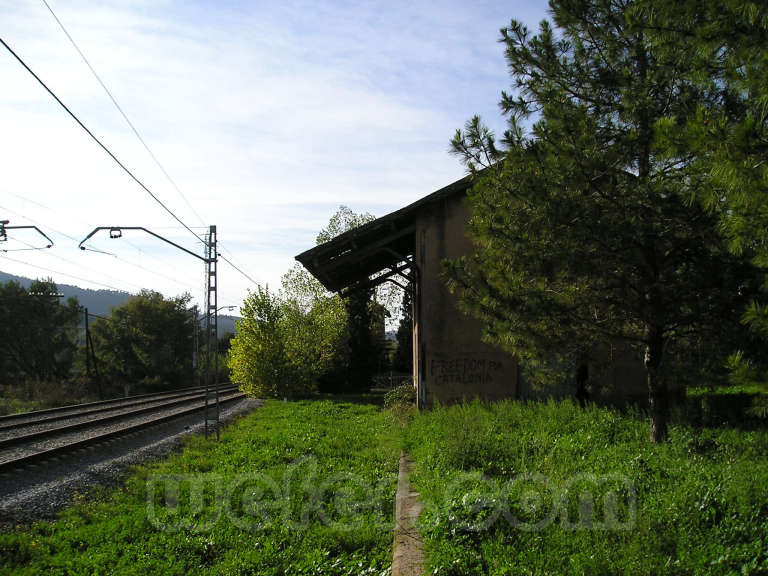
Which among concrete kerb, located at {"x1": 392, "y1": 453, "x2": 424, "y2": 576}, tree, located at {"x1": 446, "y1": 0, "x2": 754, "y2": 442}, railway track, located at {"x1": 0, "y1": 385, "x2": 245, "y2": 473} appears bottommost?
railway track, located at {"x1": 0, "y1": 385, "x2": 245, "y2": 473}

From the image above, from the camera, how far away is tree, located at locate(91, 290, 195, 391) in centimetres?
5659

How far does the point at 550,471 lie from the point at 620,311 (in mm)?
2599

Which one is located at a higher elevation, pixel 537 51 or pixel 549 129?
pixel 537 51

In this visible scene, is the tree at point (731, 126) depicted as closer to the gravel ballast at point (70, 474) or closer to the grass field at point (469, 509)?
the grass field at point (469, 509)

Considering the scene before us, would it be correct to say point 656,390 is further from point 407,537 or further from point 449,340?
point 449,340

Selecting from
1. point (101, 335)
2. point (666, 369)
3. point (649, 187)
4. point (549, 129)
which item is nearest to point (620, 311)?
point (666, 369)

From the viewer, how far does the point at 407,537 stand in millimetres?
5496

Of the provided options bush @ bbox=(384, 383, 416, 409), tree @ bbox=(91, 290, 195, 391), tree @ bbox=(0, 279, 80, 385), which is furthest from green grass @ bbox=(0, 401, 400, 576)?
tree @ bbox=(0, 279, 80, 385)

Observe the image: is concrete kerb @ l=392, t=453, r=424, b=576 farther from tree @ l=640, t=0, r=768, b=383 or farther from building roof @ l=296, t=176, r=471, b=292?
building roof @ l=296, t=176, r=471, b=292

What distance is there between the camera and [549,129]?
7223 millimetres

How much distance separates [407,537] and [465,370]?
10214mm

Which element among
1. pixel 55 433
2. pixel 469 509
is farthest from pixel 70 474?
pixel 469 509

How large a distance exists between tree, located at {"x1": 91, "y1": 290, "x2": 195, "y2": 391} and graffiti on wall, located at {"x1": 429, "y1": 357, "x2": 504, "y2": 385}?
42.0 metres

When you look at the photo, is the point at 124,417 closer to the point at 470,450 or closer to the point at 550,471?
the point at 470,450
